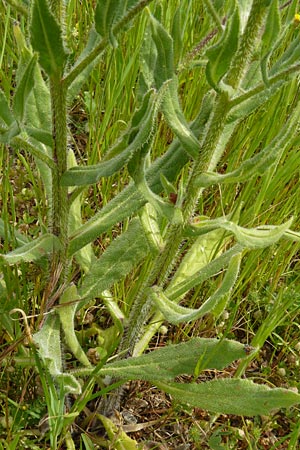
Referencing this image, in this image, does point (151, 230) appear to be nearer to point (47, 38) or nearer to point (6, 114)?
point (6, 114)

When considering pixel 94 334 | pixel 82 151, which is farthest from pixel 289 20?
pixel 82 151

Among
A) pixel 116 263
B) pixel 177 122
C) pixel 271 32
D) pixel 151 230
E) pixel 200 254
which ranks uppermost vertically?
pixel 271 32

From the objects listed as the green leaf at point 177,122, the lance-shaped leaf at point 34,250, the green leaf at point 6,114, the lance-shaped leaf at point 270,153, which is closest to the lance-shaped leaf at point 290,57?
the lance-shaped leaf at point 270,153

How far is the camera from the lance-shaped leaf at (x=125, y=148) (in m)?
1.27

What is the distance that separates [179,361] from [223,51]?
88 cm

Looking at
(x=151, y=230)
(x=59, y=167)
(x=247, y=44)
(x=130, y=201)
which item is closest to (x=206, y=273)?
(x=151, y=230)

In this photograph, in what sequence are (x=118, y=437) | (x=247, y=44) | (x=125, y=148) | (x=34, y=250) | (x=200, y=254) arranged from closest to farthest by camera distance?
1. (x=247, y=44)
2. (x=125, y=148)
3. (x=34, y=250)
4. (x=118, y=437)
5. (x=200, y=254)

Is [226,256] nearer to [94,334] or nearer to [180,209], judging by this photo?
[180,209]

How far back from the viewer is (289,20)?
1.42 meters

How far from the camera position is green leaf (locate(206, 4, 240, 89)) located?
1.14 metres

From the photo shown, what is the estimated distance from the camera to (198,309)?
56.9 inches

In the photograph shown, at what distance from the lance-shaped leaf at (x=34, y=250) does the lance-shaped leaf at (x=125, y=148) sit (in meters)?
0.19

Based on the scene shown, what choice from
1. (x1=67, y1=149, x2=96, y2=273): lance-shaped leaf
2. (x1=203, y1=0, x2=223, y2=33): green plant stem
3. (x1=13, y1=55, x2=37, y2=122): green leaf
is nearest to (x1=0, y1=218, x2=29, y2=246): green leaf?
(x1=67, y1=149, x2=96, y2=273): lance-shaped leaf

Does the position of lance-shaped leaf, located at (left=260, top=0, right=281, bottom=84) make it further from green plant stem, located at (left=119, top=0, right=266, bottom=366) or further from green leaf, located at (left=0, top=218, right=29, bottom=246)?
green leaf, located at (left=0, top=218, right=29, bottom=246)
